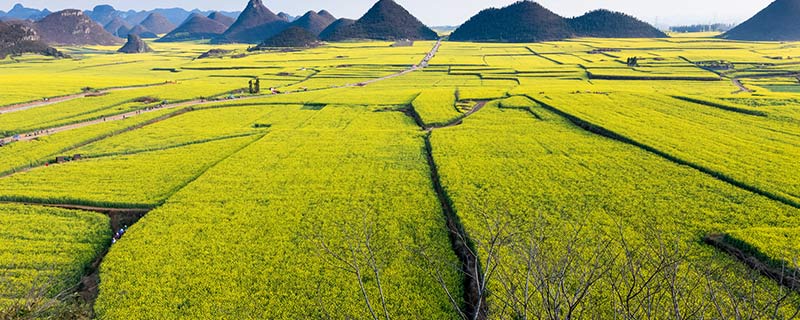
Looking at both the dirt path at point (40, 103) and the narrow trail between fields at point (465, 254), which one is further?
the dirt path at point (40, 103)

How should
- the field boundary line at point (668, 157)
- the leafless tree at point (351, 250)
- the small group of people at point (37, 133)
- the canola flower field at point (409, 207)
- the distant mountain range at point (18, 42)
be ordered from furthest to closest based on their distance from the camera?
the distant mountain range at point (18, 42) → the small group of people at point (37, 133) → the field boundary line at point (668, 157) → the leafless tree at point (351, 250) → the canola flower field at point (409, 207)

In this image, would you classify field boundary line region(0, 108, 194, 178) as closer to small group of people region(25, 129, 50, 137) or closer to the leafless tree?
small group of people region(25, 129, 50, 137)

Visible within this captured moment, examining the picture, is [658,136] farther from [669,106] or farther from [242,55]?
[242,55]

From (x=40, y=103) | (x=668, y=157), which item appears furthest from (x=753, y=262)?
(x=40, y=103)

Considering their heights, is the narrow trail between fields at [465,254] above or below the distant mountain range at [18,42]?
below

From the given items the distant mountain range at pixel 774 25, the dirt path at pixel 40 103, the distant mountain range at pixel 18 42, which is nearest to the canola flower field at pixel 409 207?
the dirt path at pixel 40 103

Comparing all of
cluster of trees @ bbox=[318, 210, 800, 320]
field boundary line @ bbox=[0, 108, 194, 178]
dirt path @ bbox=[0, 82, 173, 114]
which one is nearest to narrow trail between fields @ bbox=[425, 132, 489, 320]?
cluster of trees @ bbox=[318, 210, 800, 320]

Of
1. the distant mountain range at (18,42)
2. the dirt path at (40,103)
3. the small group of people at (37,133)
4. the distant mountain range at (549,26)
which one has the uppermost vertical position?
the distant mountain range at (549,26)

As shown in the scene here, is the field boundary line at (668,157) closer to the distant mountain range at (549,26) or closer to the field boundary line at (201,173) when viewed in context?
the field boundary line at (201,173)

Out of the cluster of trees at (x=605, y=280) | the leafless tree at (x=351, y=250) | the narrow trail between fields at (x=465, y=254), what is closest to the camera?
the cluster of trees at (x=605, y=280)
